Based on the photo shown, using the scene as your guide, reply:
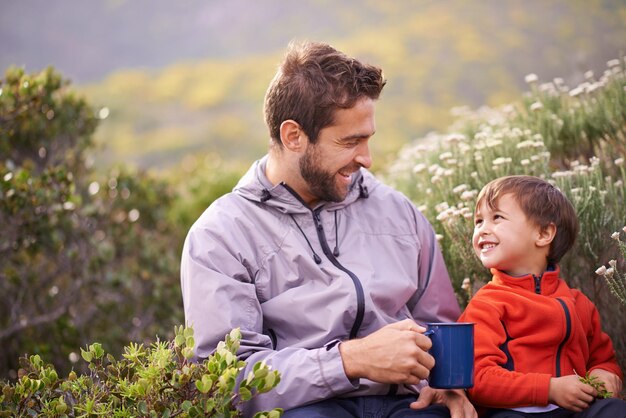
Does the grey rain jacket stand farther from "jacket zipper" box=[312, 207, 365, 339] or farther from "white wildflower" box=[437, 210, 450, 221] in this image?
"white wildflower" box=[437, 210, 450, 221]

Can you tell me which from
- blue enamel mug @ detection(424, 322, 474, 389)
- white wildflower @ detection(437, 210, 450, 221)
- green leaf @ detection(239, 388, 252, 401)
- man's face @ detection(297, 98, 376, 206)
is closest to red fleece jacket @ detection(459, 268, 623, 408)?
blue enamel mug @ detection(424, 322, 474, 389)

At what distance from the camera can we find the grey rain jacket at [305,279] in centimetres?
249

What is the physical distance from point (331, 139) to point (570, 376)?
1.19 m

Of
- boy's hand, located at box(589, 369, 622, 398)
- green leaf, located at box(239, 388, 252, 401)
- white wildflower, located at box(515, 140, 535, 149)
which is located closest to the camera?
green leaf, located at box(239, 388, 252, 401)

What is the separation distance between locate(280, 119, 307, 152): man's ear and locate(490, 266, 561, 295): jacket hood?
2.87 ft

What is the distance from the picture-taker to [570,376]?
2459 mm

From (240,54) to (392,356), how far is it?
20.8m

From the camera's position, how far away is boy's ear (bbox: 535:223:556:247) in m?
2.68

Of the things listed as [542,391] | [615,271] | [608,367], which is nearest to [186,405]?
[542,391]

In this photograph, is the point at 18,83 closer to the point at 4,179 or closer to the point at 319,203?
the point at 4,179

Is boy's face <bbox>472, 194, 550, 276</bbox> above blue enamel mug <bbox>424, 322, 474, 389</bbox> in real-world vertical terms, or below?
above

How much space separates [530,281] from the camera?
267 centimetres

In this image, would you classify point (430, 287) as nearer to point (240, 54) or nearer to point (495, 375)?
Result: point (495, 375)

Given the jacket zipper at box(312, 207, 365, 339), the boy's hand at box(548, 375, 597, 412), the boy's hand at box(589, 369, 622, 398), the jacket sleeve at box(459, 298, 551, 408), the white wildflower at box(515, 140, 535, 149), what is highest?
the white wildflower at box(515, 140, 535, 149)
